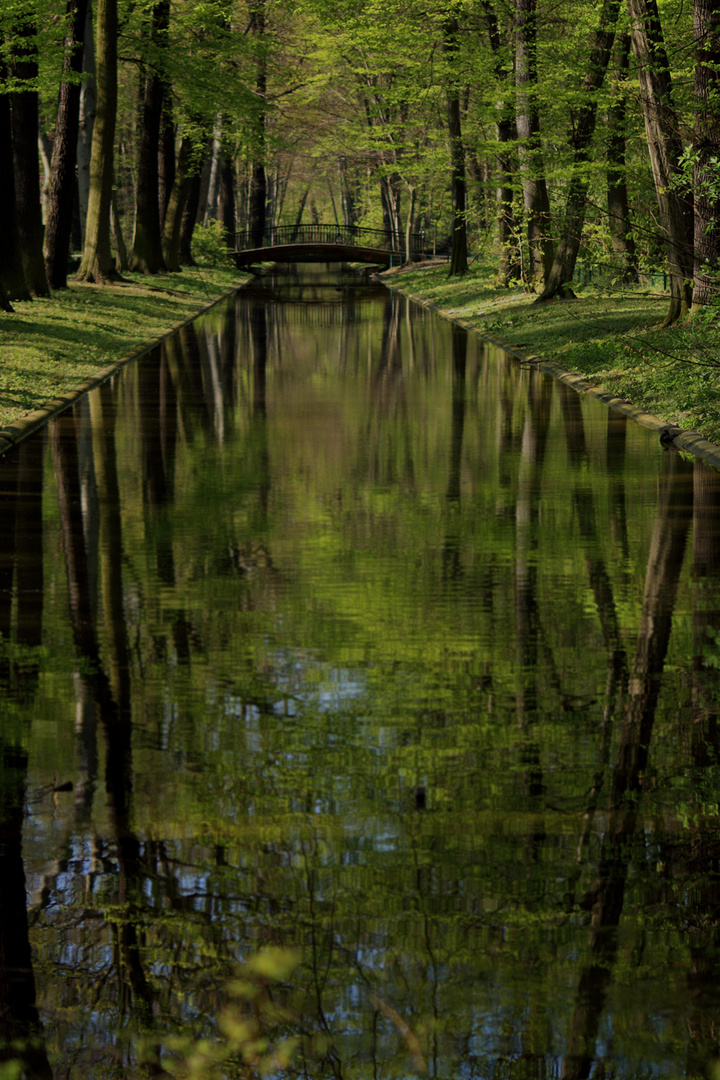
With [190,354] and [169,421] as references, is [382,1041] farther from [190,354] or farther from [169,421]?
[190,354]

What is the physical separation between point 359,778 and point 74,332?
20.2 meters

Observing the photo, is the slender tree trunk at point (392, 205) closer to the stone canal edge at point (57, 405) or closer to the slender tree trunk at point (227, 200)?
the slender tree trunk at point (227, 200)

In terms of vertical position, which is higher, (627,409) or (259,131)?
(259,131)

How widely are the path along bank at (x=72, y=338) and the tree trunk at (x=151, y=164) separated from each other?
134 inches

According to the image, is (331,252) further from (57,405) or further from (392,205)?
(57,405)

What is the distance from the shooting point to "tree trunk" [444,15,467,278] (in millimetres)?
40406

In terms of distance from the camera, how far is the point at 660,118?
21625 millimetres

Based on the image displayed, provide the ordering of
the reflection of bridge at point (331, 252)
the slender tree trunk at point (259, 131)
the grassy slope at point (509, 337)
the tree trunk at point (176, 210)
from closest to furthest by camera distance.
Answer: the grassy slope at point (509, 337)
the slender tree trunk at point (259, 131)
the tree trunk at point (176, 210)
the reflection of bridge at point (331, 252)

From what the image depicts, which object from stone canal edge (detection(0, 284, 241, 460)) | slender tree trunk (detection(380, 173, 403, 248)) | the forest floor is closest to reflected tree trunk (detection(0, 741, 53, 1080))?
stone canal edge (detection(0, 284, 241, 460))

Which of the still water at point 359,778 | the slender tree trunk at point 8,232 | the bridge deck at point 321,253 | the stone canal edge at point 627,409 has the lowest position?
the bridge deck at point 321,253

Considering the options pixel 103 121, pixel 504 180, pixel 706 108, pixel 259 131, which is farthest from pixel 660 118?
pixel 259 131

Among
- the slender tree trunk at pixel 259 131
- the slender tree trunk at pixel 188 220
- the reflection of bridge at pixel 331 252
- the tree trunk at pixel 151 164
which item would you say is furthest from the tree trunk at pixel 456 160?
the reflection of bridge at pixel 331 252

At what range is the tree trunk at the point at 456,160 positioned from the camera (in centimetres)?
4041

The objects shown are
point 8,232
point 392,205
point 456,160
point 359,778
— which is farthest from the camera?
point 392,205
